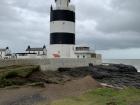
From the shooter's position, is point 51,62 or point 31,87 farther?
point 51,62

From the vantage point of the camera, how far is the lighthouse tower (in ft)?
127

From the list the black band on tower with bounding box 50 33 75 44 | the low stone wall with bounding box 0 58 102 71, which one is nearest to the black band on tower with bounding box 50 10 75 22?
the black band on tower with bounding box 50 33 75 44

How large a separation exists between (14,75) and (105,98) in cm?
716

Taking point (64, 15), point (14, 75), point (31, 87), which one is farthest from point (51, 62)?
point (31, 87)

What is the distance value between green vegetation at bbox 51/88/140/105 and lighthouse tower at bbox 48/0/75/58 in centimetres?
2097

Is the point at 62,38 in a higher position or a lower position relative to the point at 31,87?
higher

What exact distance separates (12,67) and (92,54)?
23.3 metres

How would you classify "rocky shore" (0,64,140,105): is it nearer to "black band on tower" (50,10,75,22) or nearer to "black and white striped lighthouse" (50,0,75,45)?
"black and white striped lighthouse" (50,0,75,45)

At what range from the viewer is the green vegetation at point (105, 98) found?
1458 centimetres

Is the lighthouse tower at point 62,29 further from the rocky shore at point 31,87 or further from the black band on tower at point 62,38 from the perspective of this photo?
the rocky shore at point 31,87

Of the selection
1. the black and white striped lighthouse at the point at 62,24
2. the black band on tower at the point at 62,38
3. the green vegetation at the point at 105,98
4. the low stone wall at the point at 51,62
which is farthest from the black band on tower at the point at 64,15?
the green vegetation at the point at 105,98

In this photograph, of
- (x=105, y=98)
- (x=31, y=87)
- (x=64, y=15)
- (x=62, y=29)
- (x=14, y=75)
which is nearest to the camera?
(x=105, y=98)

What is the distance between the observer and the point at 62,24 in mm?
38625

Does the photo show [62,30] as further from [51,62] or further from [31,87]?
[31,87]
